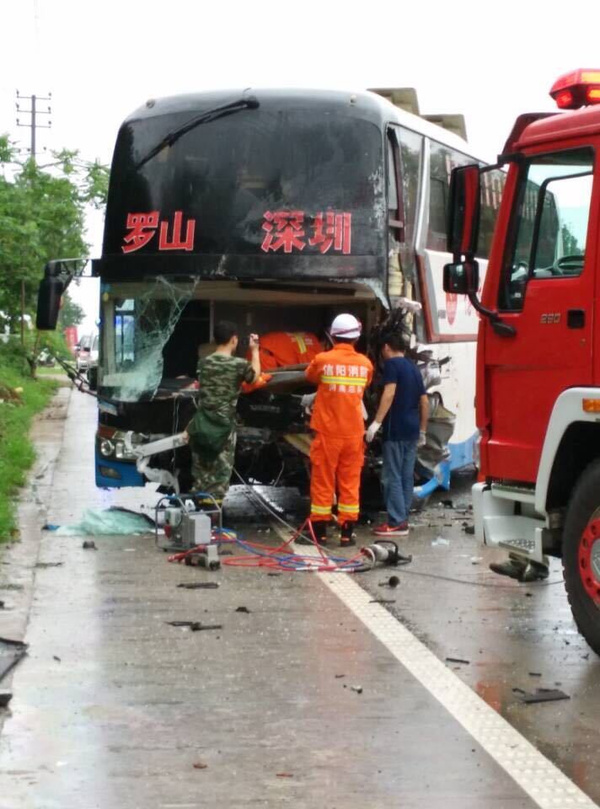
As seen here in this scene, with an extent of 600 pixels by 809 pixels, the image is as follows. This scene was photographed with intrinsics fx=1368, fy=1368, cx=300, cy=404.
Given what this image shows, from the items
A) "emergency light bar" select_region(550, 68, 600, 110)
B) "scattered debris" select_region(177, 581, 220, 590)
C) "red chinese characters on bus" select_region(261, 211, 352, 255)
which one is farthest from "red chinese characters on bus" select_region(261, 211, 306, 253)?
"emergency light bar" select_region(550, 68, 600, 110)

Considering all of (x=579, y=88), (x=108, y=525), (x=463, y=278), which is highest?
(x=579, y=88)

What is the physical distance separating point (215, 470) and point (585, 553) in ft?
15.9

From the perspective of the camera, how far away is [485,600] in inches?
352

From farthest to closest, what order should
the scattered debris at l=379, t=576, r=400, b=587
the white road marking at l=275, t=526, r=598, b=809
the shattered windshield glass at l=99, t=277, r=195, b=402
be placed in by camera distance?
the shattered windshield glass at l=99, t=277, r=195, b=402 < the scattered debris at l=379, t=576, r=400, b=587 < the white road marking at l=275, t=526, r=598, b=809

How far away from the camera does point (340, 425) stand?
35.7ft

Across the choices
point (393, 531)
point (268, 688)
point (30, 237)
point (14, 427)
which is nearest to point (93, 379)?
point (393, 531)

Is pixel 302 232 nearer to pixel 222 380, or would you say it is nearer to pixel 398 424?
pixel 222 380

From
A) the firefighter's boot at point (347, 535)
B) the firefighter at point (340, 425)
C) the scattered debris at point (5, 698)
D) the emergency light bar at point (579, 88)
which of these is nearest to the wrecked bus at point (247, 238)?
the firefighter at point (340, 425)

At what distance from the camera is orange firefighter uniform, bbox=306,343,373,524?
35.6 feet

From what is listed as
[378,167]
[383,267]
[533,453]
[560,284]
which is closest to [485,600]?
[533,453]

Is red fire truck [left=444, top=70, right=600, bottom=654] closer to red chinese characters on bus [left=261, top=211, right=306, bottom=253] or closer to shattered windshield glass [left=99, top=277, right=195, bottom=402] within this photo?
red chinese characters on bus [left=261, top=211, right=306, bottom=253]

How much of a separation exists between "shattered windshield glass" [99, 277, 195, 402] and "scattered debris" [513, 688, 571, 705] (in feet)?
19.8

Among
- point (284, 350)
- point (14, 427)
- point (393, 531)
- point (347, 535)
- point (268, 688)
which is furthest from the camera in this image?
point (14, 427)

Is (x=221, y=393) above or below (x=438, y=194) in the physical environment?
below
